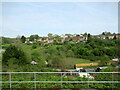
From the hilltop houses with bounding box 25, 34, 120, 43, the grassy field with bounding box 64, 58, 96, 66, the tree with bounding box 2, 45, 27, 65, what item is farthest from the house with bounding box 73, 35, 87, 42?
the tree with bounding box 2, 45, 27, 65

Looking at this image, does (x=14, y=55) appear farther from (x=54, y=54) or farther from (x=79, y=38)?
(x=79, y=38)

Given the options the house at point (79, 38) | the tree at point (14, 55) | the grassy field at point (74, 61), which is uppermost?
the house at point (79, 38)

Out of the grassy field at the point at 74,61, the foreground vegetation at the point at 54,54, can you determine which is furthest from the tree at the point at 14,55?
the grassy field at the point at 74,61

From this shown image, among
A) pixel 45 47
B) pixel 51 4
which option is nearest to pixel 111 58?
pixel 45 47

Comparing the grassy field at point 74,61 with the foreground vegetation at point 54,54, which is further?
the grassy field at point 74,61

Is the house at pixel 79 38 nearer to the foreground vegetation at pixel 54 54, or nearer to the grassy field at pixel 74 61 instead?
the foreground vegetation at pixel 54 54

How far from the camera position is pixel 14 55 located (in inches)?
133

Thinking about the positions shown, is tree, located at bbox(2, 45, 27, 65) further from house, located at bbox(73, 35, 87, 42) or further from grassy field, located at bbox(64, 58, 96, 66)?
house, located at bbox(73, 35, 87, 42)

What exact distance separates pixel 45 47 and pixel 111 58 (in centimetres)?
163

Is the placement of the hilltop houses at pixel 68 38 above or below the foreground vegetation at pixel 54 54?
above

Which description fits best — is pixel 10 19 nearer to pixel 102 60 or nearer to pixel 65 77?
pixel 65 77

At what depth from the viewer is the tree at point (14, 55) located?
335 centimetres

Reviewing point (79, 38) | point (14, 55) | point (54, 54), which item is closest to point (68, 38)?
point (79, 38)

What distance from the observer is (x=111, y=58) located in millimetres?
3465
